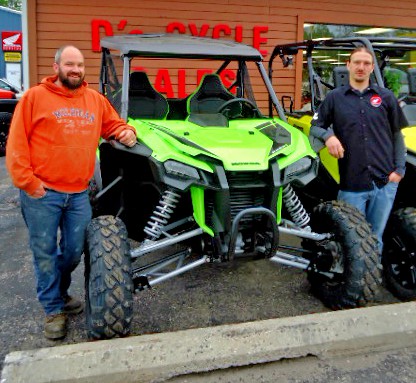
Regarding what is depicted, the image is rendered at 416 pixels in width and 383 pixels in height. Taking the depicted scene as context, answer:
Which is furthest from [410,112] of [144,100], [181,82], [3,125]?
[3,125]

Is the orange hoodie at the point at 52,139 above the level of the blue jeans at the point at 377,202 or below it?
above

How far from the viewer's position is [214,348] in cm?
274

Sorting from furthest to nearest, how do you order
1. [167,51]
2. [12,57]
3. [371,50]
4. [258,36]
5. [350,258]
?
1. [12,57]
2. [258,36]
3. [371,50]
4. [167,51]
5. [350,258]

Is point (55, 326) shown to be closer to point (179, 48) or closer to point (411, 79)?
point (179, 48)

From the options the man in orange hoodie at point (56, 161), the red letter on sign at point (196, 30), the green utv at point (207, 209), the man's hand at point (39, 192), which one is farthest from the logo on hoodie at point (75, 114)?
the red letter on sign at point (196, 30)

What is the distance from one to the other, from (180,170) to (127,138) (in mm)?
513

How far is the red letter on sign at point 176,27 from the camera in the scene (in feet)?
31.2

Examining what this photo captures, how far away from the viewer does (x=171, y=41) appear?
425 centimetres

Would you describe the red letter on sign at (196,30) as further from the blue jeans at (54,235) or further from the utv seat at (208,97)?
the blue jeans at (54,235)

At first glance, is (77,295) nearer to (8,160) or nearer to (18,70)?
(8,160)

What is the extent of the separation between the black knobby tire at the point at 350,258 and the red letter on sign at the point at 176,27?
6928 millimetres

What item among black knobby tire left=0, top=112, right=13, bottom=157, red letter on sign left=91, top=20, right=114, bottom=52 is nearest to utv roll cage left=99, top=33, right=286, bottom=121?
red letter on sign left=91, top=20, right=114, bottom=52

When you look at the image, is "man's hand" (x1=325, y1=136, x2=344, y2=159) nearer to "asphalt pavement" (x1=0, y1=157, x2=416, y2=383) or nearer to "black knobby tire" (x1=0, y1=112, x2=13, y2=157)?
"asphalt pavement" (x1=0, y1=157, x2=416, y2=383)

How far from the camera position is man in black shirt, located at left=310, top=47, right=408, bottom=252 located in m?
3.69
